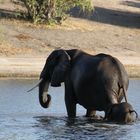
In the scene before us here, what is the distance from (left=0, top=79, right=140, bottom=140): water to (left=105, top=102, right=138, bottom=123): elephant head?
14 cm

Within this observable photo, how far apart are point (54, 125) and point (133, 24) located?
25.5 meters

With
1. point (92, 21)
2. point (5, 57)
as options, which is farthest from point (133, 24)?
point (5, 57)

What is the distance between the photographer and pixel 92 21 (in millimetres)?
40312

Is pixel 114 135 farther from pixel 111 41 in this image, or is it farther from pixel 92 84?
pixel 111 41

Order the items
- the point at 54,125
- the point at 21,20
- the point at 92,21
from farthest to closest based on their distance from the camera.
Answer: the point at 92,21 < the point at 21,20 < the point at 54,125

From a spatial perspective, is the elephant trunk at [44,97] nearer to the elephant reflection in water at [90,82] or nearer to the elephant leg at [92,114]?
the elephant reflection in water at [90,82]

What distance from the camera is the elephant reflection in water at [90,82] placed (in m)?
16.1

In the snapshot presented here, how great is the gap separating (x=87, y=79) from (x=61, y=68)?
83cm

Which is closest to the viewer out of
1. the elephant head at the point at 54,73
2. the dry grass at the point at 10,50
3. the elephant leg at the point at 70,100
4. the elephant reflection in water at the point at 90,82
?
the elephant reflection in water at the point at 90,82

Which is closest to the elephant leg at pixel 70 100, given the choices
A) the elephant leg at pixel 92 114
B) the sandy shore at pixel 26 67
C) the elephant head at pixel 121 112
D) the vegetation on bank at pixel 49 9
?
the elephant leg at pixel 92 114

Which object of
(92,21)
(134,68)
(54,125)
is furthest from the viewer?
(92,21)

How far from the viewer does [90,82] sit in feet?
54.2

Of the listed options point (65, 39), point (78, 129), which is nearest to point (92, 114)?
point (78, 129)

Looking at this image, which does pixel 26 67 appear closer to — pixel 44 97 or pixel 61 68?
pixel 44 97
